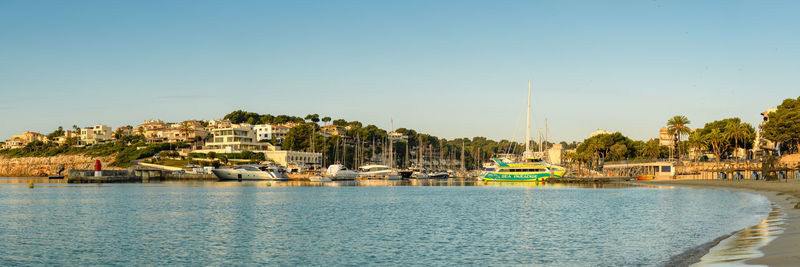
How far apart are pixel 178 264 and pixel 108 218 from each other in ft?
78.1

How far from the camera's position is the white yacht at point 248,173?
6211 inches

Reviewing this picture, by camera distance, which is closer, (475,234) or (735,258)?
(735,258)

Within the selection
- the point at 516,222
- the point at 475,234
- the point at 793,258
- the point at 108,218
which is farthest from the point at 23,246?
the point at 793,258

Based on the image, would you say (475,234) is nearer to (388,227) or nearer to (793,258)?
(388,227)

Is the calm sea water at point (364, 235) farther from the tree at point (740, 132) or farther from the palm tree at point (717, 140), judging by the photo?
the palm tree at point (717, 140)

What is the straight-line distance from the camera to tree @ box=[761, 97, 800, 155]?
116500 millimetres

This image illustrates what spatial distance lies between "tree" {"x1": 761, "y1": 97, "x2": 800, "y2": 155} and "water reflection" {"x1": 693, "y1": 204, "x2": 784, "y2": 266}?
103 metres

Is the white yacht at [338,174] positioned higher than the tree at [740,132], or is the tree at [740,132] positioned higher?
the tree at [740,132]

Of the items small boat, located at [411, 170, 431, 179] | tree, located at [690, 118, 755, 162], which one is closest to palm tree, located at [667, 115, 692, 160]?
tree, located at [690, 118, 755, 162]

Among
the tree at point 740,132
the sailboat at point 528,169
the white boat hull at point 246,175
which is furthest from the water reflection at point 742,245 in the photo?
the white boat hull at point 246,175

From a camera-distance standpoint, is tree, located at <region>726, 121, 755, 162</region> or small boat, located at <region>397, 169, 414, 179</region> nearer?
tree, located at <region>726, 121, 755, 162</region>

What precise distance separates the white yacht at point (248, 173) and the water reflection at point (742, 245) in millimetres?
137615

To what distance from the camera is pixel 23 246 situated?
28641 mm

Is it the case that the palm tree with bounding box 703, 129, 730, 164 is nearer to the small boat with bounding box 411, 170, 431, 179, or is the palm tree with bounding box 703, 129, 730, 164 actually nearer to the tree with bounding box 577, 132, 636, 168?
the tree with bounding box 577, 132, 636, 168
